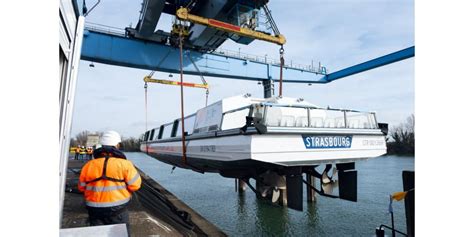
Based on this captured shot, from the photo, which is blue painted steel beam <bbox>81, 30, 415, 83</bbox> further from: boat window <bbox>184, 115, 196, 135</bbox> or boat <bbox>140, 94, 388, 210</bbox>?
boat <bbox>140, 94, 388, 210</bbox>

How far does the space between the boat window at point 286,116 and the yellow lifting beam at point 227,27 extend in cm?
521

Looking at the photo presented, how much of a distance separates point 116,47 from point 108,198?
28.8ft

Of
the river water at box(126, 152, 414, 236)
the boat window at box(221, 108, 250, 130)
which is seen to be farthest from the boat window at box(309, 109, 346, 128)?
the river water at box(126, 152, 414, 236)

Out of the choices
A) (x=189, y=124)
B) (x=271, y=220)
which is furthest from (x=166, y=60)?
(x=271, y=220)

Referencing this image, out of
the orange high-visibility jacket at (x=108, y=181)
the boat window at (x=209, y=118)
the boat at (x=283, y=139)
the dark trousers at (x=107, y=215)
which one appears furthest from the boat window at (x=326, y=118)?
the dark trousers at (x=107, y=215)

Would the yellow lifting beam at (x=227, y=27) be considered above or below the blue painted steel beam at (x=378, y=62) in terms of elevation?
above

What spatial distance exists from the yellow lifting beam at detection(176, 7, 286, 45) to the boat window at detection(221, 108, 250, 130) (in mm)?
4431

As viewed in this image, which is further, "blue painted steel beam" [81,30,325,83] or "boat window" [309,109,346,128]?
"blue painted steel beam" [81,30,325,83]

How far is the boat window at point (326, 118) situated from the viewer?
4551 mm

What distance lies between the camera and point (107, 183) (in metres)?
2.67

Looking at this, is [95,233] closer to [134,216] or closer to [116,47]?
[134,216]

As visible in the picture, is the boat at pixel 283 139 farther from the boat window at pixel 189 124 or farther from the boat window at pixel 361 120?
the boat window at pixel 189 124

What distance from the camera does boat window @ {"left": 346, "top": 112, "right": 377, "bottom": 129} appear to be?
191 inches

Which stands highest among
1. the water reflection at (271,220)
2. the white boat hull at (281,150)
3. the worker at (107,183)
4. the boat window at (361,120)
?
the boat window at (361,120)
